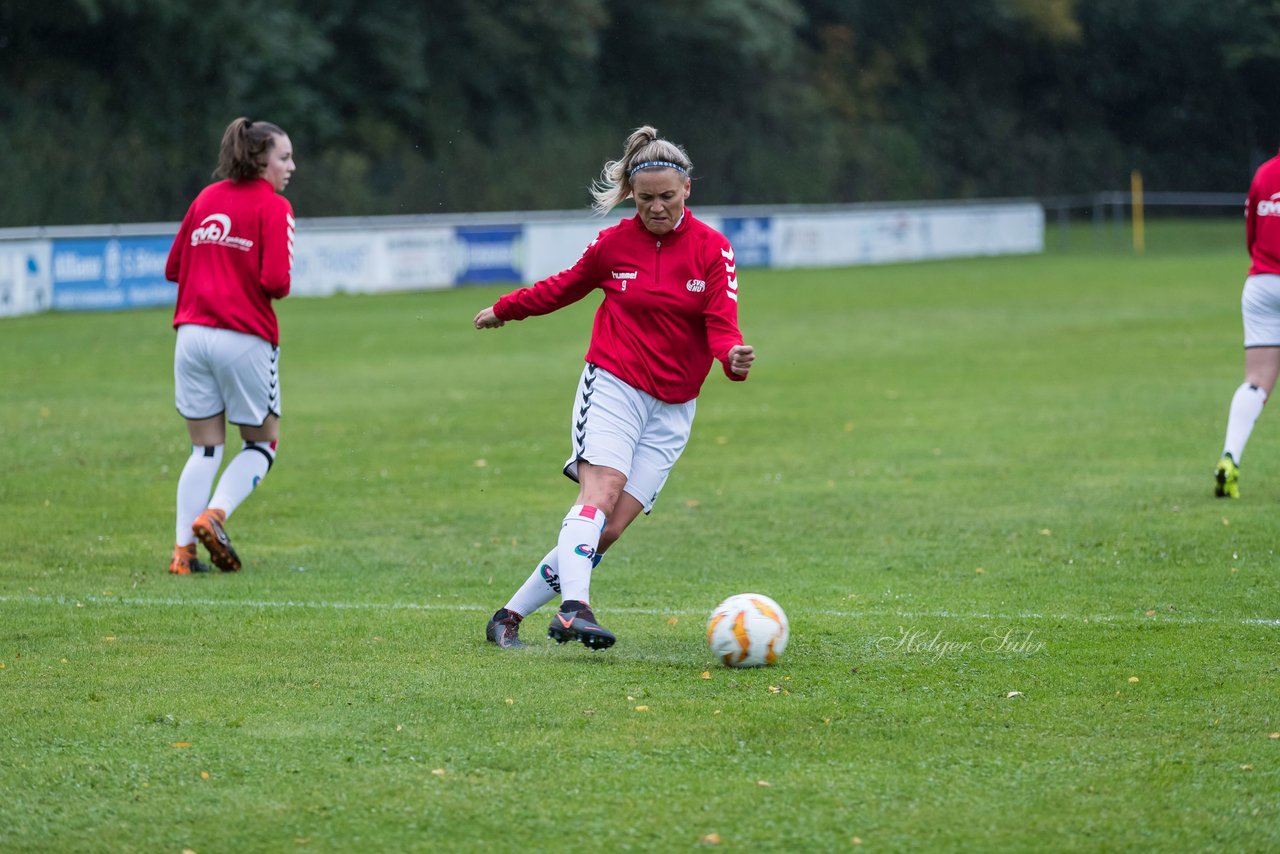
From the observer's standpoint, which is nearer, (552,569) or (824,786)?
(824,786)

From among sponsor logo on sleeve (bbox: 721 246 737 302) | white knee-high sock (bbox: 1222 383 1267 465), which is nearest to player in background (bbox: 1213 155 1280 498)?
white knee-high sock (bbox: 1222 383 1267 465)

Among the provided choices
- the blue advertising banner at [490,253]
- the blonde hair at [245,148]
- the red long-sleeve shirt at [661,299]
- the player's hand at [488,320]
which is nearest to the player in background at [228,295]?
the blonde hair at [245,148]

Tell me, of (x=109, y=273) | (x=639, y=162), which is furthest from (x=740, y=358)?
(x=109, y=273)

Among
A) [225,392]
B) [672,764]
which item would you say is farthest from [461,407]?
[672,764]

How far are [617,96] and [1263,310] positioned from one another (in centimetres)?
4381

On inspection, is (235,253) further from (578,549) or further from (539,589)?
(578,549)

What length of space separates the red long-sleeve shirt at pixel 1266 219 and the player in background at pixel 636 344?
16.3 ft

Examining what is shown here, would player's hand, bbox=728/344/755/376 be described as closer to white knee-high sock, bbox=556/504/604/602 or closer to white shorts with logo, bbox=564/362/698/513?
white shorts with logo, bbox=564/362/698/513

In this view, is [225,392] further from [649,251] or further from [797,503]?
[797,503]

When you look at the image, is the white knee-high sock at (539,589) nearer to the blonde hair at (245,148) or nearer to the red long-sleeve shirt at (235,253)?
the red long-sleeve shirt at (235,253)

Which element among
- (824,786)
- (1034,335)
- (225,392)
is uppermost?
(1034,335)

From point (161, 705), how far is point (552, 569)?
1557 millimetres

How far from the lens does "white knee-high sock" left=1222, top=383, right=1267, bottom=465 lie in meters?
10.2

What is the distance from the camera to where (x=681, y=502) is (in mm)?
10492
